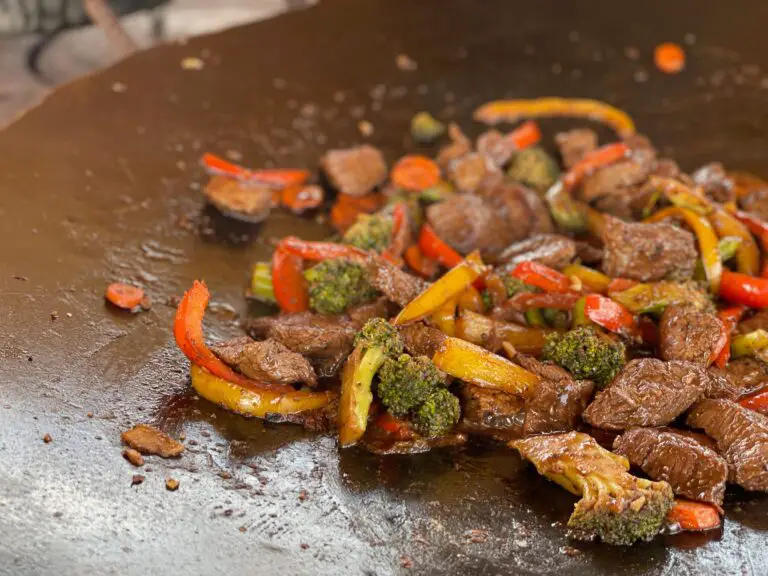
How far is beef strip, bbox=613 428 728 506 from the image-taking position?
136 inches

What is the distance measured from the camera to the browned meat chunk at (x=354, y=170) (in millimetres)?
5383

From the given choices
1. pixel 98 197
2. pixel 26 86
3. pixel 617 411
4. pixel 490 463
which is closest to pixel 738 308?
pixel 617 411

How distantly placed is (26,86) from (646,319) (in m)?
4.44

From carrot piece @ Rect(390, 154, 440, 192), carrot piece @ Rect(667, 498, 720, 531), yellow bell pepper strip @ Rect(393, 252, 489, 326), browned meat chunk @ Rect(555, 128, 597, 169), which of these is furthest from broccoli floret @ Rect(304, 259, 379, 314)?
browned meat chunk @ Rect(555, 128, 597, 169)

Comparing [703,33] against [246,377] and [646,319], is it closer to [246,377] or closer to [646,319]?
[646,319]

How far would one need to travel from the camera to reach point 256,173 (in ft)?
17.4

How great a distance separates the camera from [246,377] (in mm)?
3807

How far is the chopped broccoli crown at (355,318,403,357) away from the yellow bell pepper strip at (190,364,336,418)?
12.7 inches

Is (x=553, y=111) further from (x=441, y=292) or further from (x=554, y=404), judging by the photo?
(x=554, y=404)

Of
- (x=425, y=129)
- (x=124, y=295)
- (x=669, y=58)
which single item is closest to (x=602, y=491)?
(x=124, y=295)

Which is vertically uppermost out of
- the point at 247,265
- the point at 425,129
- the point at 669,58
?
the point at 669,58

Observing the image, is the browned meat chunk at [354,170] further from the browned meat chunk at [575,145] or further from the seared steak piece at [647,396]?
the seared steak piece at [647,396]

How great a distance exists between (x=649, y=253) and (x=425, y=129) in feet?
6.64

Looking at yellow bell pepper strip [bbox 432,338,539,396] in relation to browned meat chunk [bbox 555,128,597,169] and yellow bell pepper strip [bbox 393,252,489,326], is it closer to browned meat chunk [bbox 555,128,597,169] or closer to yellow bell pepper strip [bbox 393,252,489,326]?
yellow bell pepper strip [bbox 393,252,489,326]
